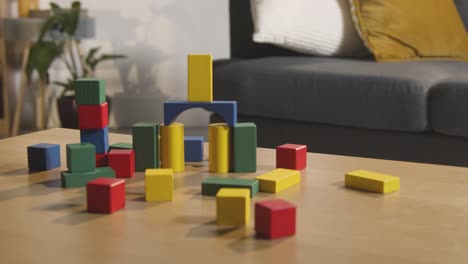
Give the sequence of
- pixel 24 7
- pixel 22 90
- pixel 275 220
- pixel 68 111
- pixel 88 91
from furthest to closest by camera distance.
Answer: pixel 24 7
pixel 22 90
pixel 68 111
pixel 88 91
pixel 275 220

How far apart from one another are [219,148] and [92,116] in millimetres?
205

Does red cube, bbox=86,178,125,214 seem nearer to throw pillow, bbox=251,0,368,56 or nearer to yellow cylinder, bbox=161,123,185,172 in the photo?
yellow cylinder, bbox=161,123,185,172

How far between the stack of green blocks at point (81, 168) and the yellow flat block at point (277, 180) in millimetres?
232

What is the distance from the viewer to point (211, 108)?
1.15 meters

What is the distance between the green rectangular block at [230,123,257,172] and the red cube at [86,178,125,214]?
0.25 metres

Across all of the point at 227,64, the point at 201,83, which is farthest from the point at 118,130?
the point at 201,83

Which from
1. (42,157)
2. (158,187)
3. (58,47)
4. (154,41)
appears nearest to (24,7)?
(58,47)

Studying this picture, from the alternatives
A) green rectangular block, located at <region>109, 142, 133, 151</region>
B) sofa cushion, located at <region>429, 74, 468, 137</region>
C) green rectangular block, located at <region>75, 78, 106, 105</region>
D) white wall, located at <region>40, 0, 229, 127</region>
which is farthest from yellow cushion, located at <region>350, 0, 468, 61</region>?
green rectangular block, located at <region>75, 78, 106, 105</region>

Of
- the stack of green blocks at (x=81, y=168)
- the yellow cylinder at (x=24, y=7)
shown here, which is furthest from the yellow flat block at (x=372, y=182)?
the yellow cylinder at (x=24, y=7)

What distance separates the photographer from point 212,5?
10.6 ft

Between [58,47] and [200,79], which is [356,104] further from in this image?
[58,47]

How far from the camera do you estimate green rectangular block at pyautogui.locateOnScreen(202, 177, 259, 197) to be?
1007 millimetres

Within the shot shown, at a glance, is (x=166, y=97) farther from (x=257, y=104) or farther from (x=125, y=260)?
(x=125, y=260)

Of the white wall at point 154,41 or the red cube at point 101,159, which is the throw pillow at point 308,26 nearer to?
the white wall at point 154,41
